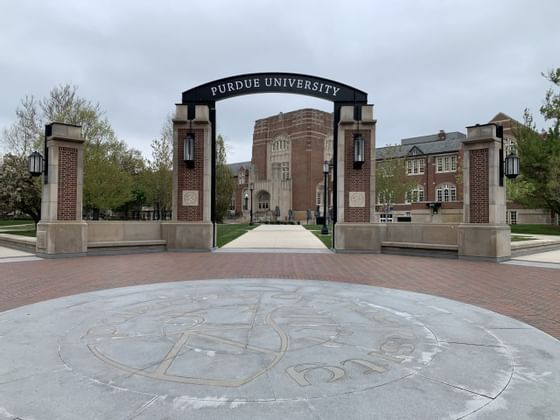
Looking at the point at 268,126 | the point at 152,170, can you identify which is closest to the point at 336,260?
the point at 152,170

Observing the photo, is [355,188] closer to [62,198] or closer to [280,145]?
[62,198]

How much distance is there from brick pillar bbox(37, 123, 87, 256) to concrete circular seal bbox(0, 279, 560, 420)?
799 cm

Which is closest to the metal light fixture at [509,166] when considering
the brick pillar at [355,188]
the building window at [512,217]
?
the brick pillar at [355,188]

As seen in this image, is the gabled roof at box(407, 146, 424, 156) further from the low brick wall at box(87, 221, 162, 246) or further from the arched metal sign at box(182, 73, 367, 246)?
the low brick wall at box(87, 221, 162, 246)

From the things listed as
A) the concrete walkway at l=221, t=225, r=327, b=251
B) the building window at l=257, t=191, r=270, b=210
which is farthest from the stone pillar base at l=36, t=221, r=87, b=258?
the building window at l=257, t=191, r=270, b=210

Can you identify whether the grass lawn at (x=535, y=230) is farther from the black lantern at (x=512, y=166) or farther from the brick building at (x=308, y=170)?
the black lantern at (x=512, y=166)

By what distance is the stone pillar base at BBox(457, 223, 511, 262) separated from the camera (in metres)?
12.4

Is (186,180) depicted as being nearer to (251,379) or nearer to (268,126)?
(251,379)

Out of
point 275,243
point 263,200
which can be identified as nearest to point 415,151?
point 263,200

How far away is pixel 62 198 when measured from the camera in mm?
13258

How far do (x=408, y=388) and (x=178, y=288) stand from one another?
5.25 meters

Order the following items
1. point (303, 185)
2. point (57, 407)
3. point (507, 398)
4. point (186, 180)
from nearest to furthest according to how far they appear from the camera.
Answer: point (57, 407)
point (507, 398)
point (186, 180)
point (303, 185)

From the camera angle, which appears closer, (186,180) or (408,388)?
(408,388)

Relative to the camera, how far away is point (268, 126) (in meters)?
76.5
